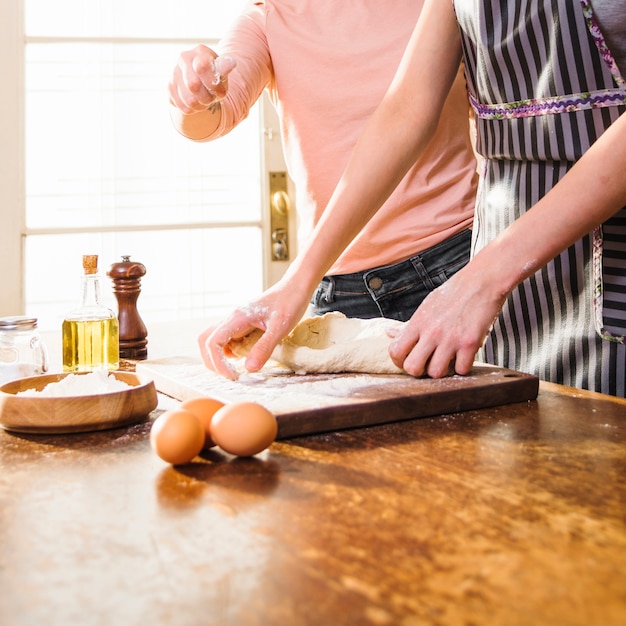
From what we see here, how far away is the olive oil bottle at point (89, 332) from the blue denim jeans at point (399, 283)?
2.25 ft

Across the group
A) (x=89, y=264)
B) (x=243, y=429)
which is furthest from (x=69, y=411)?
(x=89, y=264)

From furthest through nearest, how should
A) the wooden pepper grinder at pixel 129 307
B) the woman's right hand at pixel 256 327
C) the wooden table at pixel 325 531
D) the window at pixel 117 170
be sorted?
the window at pixel 117 170
the wooden pepper grinder at pixel 129 307
the woman's right hand at pixel 256 327
the wooden table at pixel 325 531

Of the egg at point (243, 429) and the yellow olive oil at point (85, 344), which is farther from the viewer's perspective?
the yellow olive oil at point (85, 344)

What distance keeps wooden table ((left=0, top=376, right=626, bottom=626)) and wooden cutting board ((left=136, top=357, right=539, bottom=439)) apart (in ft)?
0.10

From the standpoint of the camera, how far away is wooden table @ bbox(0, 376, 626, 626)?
509mm

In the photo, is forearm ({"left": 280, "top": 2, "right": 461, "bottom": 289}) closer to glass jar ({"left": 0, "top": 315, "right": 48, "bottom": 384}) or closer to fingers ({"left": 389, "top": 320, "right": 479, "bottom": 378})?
fingers ({"left": 389, "top": 320, "right": 479, "bottom": 378})

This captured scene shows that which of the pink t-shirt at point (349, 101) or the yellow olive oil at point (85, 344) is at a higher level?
the pink t-shirt at point (349, 101)

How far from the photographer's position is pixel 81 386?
102 cm

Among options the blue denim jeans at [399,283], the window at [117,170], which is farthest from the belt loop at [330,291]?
the window at [117,170]

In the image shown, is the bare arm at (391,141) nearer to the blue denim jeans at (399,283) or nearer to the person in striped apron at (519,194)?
the person in striped apron at (519,194)

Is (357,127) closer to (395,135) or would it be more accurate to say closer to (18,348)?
(395,135)

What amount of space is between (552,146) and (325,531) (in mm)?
853

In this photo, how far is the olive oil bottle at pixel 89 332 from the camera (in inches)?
51.7

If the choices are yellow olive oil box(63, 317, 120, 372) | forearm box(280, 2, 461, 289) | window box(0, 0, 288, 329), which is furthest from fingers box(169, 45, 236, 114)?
window box(0, 0, 288, 329)
